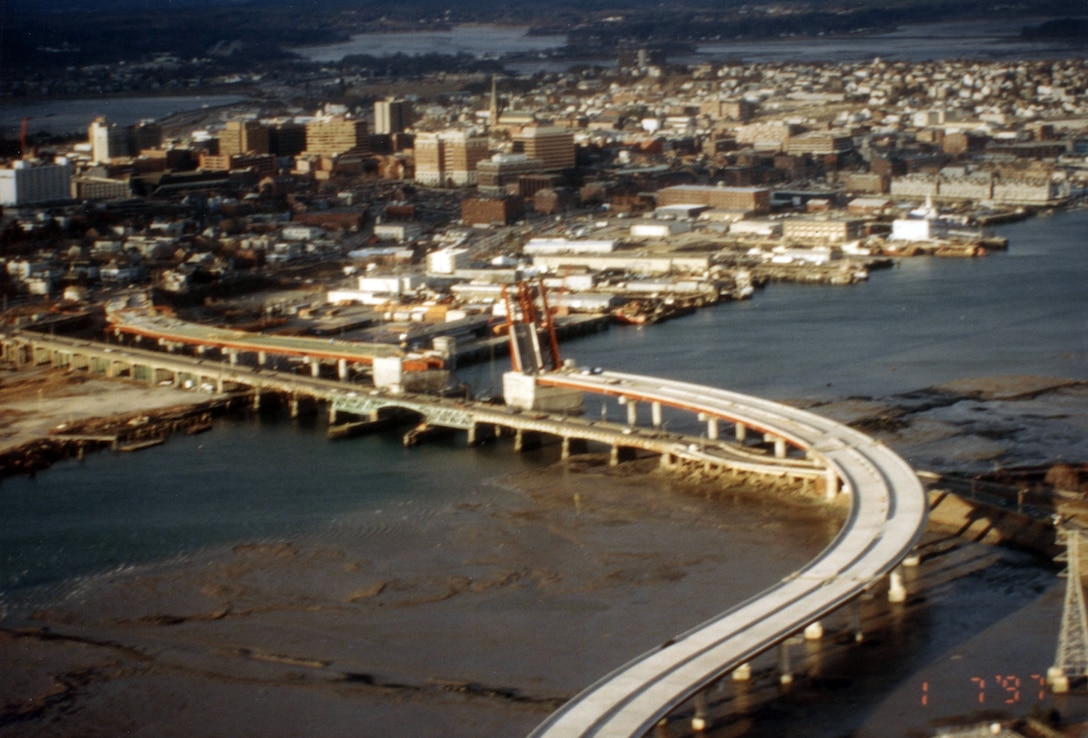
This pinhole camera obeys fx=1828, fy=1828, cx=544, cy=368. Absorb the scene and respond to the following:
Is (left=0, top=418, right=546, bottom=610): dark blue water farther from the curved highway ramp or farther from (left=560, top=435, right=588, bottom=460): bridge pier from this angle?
the curved highway ramp

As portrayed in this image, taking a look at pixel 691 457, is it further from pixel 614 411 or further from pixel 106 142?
pixel 106 142

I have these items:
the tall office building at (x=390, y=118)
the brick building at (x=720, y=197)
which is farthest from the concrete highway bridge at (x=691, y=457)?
the tall office building at (x=390, y=118)

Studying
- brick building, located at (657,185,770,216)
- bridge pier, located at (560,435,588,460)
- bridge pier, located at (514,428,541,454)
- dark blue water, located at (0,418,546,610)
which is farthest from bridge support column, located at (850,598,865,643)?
brick building, located at (657,185,770,216)

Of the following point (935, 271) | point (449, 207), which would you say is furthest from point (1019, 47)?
point (935, 271)

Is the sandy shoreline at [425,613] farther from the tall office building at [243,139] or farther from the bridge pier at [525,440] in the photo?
the tall office building at [243,139]

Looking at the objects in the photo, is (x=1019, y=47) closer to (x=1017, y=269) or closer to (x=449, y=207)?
(x=449, y=207)

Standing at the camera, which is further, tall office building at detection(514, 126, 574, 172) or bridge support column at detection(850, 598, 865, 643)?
tall office building at detection(514, 126, 574, 172)

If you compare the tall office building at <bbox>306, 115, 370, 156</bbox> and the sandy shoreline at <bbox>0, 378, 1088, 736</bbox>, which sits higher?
the tall office building at <bbox>306, 115, 370, 156</bbox>
